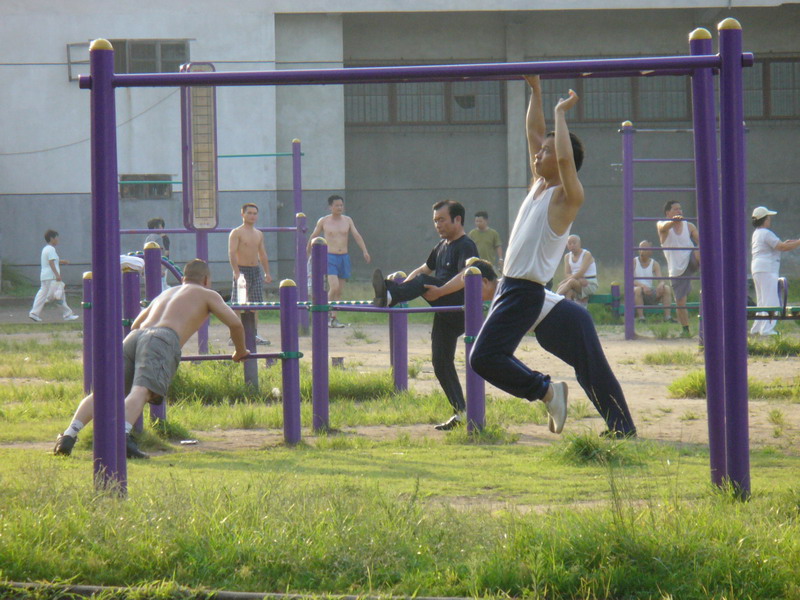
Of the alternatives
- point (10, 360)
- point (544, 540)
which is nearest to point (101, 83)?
point (544, 540)

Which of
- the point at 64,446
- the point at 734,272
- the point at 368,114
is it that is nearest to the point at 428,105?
the point at 368,114

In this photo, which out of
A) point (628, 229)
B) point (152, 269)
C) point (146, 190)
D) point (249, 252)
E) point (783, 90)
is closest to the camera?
point (152, 269)

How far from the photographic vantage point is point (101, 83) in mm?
5184

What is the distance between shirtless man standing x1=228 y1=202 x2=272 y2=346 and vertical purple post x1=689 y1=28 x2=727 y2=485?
1032 centimetres

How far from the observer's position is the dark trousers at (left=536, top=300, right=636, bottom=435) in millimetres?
7449

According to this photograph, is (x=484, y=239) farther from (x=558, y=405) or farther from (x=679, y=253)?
(x=558, y=405)

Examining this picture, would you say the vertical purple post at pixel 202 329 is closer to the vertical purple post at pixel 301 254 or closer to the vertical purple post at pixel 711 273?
the vertical purple post at pixel 301 254

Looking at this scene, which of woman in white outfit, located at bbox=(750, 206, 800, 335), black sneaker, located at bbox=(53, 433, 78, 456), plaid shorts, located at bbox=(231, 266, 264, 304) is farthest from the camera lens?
plaid shorts, located at bbox=(231, 266, 264, 304)

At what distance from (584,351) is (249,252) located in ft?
28.3

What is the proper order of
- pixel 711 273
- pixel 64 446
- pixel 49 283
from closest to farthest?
pixel 711 273
pixel 64 446
pixel 49 283

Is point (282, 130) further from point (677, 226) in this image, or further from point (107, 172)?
point (107, 172)

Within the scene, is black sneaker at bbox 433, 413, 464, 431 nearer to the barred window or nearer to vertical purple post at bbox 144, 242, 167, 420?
vertical purple post at bbox 144, 242, 167, 420

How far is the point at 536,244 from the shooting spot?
6.04 metres

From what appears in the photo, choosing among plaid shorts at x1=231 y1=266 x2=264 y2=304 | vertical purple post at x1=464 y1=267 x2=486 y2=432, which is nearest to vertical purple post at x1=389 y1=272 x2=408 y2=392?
vertical purple post at x1=464 y1=267 x2=486 y2=432
